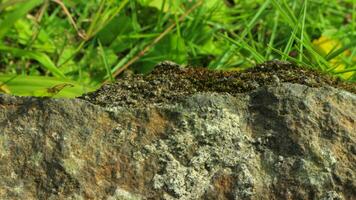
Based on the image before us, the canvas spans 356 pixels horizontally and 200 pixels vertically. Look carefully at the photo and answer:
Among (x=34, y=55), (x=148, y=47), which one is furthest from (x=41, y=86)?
(x=148, y=47)

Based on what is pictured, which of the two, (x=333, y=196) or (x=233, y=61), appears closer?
(x=333, y=196)

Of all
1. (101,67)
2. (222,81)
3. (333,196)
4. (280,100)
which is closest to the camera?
(333,196)

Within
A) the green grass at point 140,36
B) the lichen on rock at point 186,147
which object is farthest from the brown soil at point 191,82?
the green grass at point 140,36

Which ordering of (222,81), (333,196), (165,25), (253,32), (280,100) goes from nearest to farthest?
(333,196), (280,100), (222,81), (165,25), (253,32)

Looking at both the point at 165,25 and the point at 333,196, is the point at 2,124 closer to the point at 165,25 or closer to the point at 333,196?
the point at 333,196

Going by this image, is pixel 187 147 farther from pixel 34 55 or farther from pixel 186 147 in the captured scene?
pixel 34 55

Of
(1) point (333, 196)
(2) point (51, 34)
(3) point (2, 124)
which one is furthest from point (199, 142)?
(2) point (51, 34)

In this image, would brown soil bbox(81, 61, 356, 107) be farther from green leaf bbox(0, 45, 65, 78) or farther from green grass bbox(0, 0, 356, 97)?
green grass bbox(0, 0, 356, 97)

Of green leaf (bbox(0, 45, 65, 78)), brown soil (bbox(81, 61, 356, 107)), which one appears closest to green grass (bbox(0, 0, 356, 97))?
green leaf (bbox(0, 45, 65, 78))
